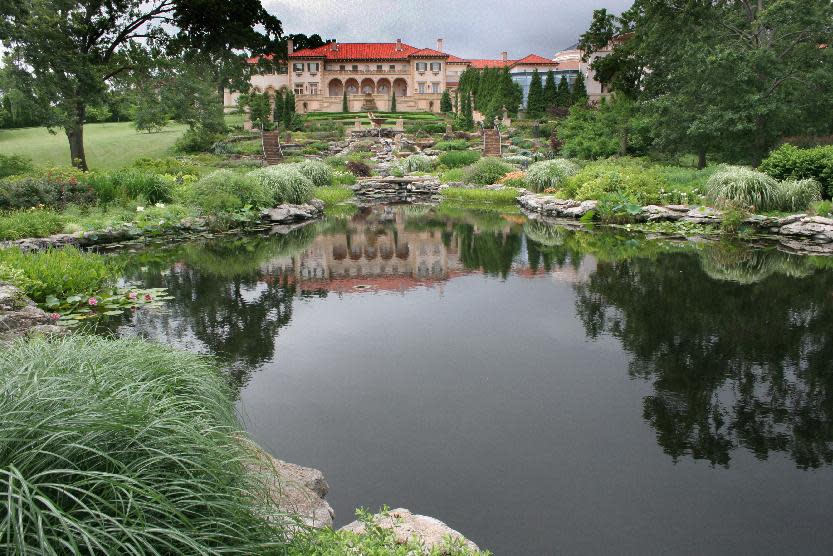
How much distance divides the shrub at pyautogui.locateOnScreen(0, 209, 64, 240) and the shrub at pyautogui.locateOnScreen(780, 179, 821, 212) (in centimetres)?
1484

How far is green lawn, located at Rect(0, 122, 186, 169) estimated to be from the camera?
31.9m

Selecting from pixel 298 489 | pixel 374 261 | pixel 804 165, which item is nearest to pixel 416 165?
pixel 804 165

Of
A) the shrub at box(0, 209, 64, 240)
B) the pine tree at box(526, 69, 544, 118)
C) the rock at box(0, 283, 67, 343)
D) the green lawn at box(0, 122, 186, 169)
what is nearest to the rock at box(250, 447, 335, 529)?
the rock at box(0, 283, 67, 343)

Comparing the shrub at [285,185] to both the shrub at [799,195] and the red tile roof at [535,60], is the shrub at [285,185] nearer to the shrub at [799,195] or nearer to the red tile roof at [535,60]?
the shrub at [799,195]

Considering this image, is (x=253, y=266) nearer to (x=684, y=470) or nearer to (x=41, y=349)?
(x=41, y=349)

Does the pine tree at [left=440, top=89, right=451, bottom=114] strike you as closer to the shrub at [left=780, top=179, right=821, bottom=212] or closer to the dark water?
the shrub at [left=780, top=179, right=821, bottom=212]

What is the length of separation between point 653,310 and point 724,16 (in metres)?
19.5

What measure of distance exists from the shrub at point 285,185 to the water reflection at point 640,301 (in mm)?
3010

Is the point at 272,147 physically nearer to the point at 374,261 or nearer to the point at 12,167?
the point at 12,167

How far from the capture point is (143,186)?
52.6ft

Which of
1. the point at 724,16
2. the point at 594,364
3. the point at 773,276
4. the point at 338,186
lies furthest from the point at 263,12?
the point at 594,364

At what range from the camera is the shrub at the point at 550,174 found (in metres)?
20.4

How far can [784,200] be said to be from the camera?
1341cm

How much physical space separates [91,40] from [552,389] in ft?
88.9
